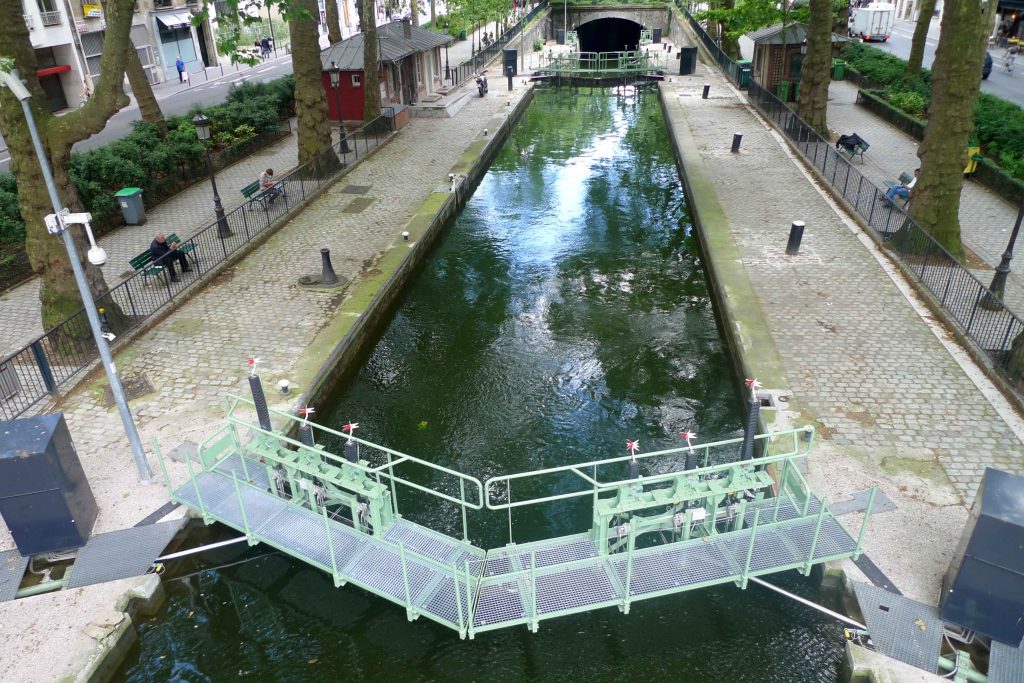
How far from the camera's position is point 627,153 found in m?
28.6

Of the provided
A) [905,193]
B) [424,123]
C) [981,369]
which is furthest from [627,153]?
[981,369]

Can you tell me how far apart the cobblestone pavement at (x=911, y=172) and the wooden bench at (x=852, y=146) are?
1.23 feet

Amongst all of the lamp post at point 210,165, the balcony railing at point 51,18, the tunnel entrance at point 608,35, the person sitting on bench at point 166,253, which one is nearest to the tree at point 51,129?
the person sitting on bench at point 166,253

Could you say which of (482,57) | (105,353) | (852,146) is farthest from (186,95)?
(105,353)

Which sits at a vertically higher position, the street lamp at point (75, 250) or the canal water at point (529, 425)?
the street lamp at point (75, 250)

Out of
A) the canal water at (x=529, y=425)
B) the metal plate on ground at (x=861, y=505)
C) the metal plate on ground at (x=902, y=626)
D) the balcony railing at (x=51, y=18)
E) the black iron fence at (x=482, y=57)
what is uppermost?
the balcony railing at (x=51, y=18)

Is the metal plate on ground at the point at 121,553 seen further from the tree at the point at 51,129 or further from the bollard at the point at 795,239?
the bollard at the point at 795,239

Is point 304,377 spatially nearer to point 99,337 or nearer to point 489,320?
point 99,337

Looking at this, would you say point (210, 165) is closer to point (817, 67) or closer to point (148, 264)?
point (148, 264)

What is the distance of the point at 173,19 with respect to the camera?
4341 centimetres

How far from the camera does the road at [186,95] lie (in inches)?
1077

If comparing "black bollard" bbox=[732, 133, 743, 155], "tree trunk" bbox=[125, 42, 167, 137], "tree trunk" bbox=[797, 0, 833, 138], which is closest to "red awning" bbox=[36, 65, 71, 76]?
"tree trunk" bbox=[125, 42, 167, 137]

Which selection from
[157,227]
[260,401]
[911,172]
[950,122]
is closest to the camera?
[260,401]

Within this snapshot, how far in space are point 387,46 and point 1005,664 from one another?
93.8 ft
